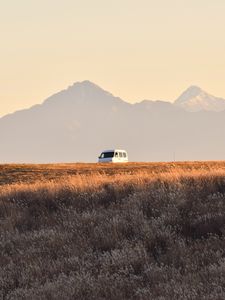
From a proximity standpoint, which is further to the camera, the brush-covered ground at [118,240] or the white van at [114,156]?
the white van at [114,156]

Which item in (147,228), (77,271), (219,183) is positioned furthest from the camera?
(219,183)

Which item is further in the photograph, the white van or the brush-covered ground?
the white van

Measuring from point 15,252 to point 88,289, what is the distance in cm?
310

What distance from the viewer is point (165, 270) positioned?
10164mm

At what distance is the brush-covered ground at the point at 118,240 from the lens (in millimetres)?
9773

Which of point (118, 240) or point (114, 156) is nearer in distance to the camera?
point (118, 240)

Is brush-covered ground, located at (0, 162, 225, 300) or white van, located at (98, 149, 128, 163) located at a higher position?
white van, located at (98, 149, 128, 163)

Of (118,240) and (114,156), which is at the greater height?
(114,156)

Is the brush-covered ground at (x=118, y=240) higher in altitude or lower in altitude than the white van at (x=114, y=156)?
lower

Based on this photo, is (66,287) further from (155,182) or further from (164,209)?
(155,182)

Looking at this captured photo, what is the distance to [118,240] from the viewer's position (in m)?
12.1

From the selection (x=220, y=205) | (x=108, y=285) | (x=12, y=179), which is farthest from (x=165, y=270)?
(x=12, y=179)

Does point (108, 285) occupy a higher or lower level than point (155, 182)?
lower

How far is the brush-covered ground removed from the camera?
9773 mm
